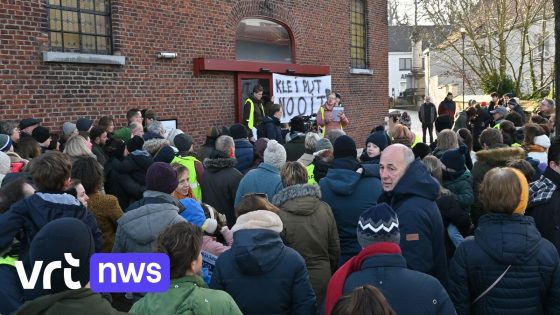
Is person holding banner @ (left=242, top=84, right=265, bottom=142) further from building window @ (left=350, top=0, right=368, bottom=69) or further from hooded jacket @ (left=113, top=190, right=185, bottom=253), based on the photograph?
hooded jacket @ (left=113, top=190, right=185, bottom=253)

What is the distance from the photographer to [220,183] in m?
6.53

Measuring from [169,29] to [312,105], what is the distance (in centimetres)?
532

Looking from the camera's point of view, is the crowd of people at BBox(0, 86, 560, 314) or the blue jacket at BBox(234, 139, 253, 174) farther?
the blue jacket at BBox(234, 139, 253, 174)

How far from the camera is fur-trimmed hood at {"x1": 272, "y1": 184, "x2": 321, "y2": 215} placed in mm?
4598

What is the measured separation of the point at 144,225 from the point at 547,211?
311 cm

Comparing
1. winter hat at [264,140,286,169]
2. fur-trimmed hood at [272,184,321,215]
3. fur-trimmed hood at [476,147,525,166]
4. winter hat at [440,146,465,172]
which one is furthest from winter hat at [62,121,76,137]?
fur-trimmed hood at [476,147,525,166]

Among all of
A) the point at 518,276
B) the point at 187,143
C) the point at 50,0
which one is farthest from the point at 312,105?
the point at 518,276

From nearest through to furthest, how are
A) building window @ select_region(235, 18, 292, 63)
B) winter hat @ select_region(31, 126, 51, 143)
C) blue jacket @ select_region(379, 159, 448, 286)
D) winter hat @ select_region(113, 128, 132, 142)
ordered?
blue jacket @ select_region(379, 159, 448, 286)
winter hat @ select_region(31, 126, 51, 143)
winter hat @ select_region(113, 128, 132, 142)
building window @ select_region(235, 18, 292, 63)

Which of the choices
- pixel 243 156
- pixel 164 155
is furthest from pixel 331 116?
pixel 164 155

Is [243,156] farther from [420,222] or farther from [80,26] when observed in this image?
[80,26]

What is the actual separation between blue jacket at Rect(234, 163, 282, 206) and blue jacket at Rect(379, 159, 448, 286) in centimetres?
199

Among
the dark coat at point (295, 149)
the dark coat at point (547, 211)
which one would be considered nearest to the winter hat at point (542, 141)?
the dark coat at point (547, 211)

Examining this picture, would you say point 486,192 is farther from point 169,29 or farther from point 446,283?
point 169,29

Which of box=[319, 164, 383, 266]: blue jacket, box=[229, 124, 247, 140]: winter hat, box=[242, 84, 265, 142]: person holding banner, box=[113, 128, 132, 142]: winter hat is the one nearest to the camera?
box=[319, 164, 383, 266]: blue jacket
